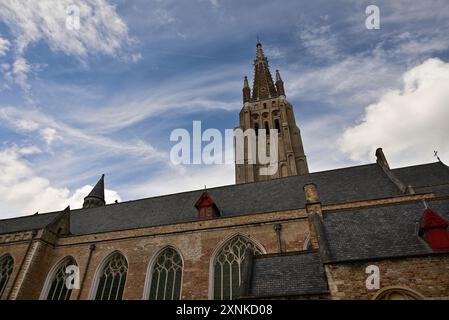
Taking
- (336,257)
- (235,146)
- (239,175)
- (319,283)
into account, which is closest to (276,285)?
(319,283)

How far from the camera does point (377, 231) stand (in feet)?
30.3

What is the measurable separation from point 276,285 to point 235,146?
24.5m

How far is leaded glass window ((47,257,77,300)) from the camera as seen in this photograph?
48.1 feet

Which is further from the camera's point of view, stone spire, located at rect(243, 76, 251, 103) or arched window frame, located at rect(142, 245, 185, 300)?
stone spire, located at rect(243, 76, 251, 103)

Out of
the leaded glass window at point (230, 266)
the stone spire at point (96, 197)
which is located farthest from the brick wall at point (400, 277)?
the stone spire at point (96, 197)

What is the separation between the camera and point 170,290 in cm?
1319

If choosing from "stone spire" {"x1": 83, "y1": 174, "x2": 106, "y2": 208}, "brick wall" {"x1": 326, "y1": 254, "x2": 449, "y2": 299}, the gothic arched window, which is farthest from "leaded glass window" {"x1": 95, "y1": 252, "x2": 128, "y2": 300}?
"stone spire" {"x1": 83, "y1": 174, "x2": 106, "y2": 208}

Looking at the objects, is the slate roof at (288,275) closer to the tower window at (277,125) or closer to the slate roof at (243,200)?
the slate roof at (243,200)

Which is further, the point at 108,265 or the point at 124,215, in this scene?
the point at 124,215

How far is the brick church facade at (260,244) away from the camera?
289 inches

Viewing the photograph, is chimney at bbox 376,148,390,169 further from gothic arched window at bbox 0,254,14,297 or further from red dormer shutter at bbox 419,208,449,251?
gothic arched window at bbox 0,254,14,297

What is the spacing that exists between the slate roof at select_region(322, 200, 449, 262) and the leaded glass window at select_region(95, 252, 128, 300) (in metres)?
10.6
